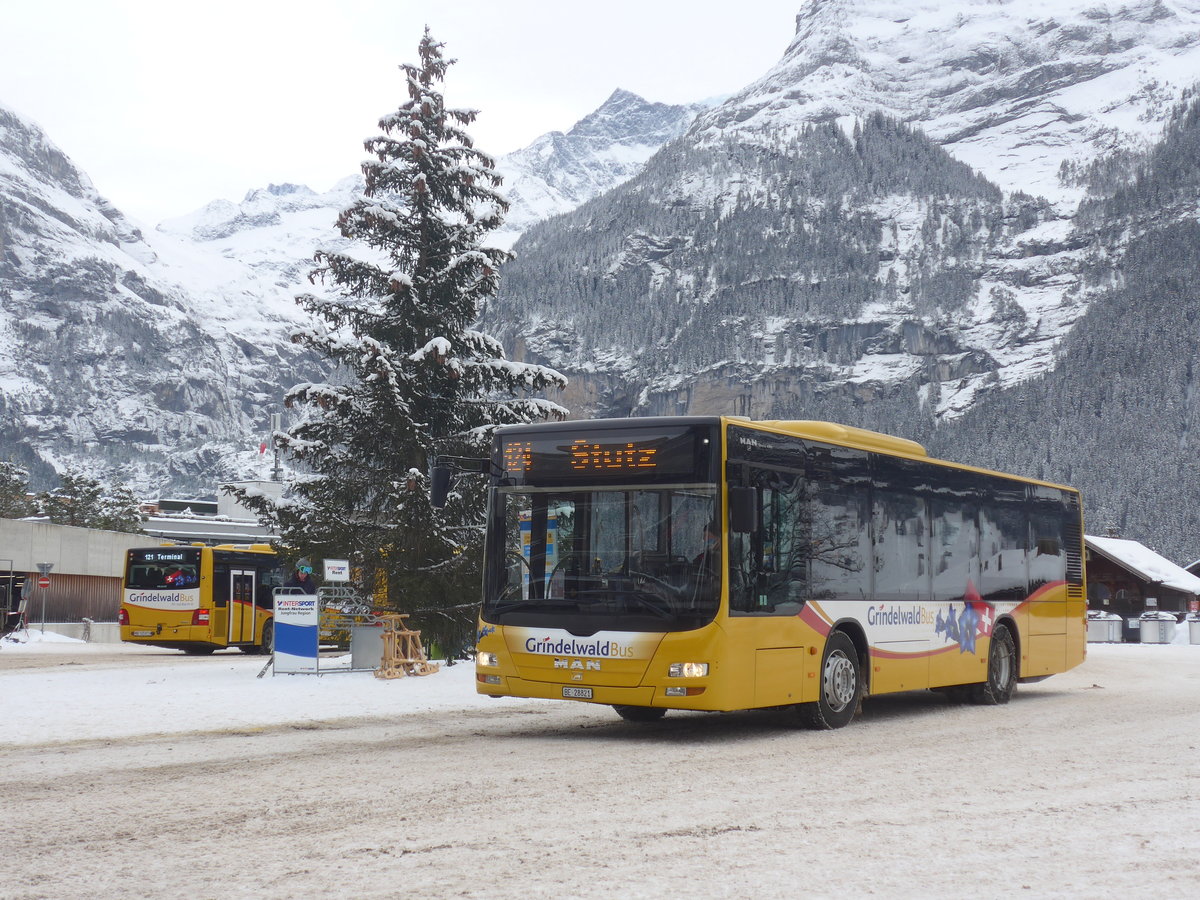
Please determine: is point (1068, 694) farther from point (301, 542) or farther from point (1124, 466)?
point (1124, 466)

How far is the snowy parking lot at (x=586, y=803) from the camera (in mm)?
5898

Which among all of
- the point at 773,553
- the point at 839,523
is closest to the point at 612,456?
the point at 773,553

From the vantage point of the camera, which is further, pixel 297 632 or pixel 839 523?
pixel 297 632

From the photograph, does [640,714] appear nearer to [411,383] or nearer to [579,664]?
[579,664]

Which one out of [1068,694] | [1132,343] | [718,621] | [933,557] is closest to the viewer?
[718,621]

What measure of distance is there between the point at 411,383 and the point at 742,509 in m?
11.8

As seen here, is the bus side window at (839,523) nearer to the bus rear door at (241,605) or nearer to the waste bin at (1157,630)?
the bus rear door at (241,605)

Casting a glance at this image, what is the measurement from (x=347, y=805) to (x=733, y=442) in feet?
16.8

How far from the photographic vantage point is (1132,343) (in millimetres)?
193125

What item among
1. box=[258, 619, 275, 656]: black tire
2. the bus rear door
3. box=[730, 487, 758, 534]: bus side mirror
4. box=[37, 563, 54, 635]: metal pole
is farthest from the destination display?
box=[37, 563, 54, 635]: metal pole

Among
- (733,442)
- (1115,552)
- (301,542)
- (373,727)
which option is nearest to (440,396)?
(301,542)

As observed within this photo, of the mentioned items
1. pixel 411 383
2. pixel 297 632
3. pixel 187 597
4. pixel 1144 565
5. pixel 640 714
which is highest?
pixel 411 383

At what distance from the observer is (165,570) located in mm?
31547

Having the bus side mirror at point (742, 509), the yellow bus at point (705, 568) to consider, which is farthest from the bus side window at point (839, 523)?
the bus side mirror at point (742, 509)
